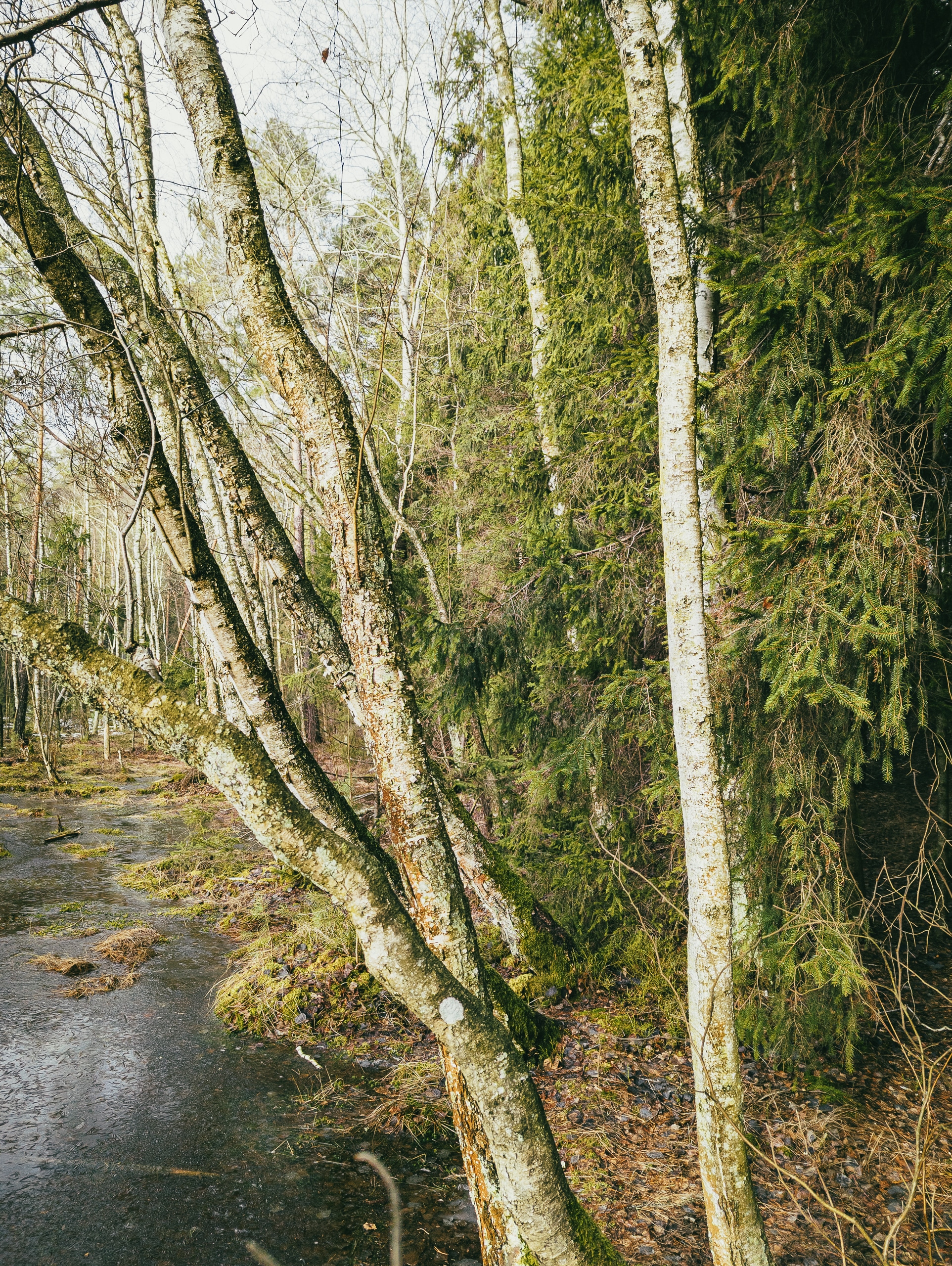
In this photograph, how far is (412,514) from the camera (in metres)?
10.9

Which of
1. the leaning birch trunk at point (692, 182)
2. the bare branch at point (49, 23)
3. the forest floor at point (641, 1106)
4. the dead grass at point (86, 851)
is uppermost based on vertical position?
the leaning birch trunk at point (692, 182)

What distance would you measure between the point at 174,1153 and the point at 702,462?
587 cm

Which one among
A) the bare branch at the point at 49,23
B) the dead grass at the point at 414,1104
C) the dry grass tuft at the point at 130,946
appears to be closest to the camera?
the bare branch at the point at 49,23

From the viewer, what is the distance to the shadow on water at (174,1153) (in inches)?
144

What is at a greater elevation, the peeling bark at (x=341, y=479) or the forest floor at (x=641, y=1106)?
the peeling bark at (x=341, y=479)

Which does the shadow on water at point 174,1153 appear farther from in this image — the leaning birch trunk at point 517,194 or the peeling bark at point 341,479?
the leaning birch trunk at point 517,194

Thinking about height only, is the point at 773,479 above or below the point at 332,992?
above

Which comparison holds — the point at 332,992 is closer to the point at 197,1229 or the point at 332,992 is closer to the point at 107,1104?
the point at 107,1104

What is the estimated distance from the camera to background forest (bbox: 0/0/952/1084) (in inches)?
130

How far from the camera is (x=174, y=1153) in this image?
432 cm

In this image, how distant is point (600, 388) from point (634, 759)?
3320 mm

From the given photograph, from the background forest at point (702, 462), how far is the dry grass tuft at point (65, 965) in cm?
333

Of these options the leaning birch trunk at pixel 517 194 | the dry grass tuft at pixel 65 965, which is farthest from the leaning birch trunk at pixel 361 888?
the dry grass tuft at pixel 65 965

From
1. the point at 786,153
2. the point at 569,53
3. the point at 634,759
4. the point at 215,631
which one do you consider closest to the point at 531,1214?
the point at 215,631
